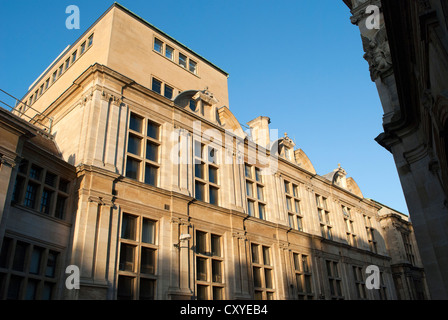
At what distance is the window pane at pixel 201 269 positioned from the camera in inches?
828

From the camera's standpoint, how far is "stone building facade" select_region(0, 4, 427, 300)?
53.1 ft

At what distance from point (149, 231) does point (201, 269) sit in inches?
154

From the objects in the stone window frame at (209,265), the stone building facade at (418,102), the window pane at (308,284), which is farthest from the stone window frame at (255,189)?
the stone building facade at (418,102)

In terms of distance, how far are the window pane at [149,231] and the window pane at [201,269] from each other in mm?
3153

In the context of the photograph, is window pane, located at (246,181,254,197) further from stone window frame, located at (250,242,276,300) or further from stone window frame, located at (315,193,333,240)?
stone window frame, located at (315,193,333,240)

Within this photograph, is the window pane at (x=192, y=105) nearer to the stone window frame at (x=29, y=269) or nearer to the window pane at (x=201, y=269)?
the window pane at (x=201, y=269)


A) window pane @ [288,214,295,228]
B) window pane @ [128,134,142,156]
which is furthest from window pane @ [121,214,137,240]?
window pane @ [288,214,295,228]

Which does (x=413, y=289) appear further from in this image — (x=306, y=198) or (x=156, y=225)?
(x=156, y=225)

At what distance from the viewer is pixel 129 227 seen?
62.7 ft

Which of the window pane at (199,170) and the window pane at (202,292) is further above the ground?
the window pane at (199,170)

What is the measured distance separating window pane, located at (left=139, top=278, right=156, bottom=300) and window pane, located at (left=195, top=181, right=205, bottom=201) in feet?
20.7

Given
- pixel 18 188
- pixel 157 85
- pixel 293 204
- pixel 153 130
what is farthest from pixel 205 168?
pixel 18 188

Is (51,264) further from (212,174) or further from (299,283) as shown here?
(299,283)

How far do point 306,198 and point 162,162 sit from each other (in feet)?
52.2
